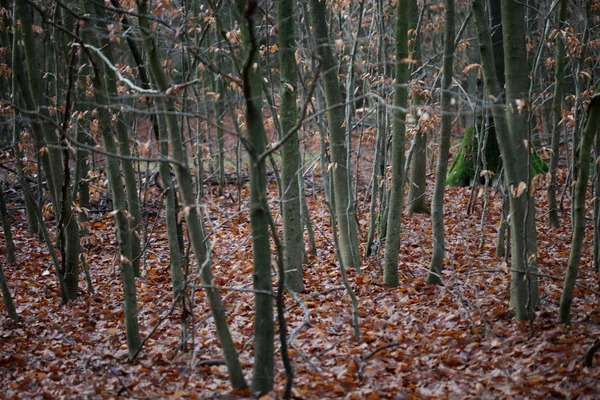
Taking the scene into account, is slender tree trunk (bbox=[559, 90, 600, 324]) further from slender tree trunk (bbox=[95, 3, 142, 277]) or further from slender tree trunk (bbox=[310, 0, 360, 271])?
slender tree trunk (bbox=[95, 3, 142, 277])

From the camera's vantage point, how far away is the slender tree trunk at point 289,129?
6.19 metres

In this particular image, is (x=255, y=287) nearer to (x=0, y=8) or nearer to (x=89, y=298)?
(x=89, y=298)

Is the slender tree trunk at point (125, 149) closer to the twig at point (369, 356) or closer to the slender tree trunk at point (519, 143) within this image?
the twig at point (369, 356)

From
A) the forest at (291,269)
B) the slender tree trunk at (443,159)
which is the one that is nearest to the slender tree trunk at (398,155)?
the forest at (291,269)

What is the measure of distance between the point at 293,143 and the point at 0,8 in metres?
5.04

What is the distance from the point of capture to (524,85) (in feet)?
16.9

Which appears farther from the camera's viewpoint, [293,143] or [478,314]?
[293,143]

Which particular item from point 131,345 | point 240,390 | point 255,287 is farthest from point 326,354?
point 131,345

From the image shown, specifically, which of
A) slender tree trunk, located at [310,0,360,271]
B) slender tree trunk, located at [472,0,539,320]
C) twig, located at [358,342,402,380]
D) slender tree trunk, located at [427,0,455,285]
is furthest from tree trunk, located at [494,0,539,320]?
slender tree trunk, located at [310,0,360,271]

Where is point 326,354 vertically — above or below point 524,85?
below

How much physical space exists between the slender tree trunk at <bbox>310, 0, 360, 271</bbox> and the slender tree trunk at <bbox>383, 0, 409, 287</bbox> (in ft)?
1.99

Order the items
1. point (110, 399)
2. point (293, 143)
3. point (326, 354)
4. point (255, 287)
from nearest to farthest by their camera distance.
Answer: point (255, 287) < point (110, 399) < point (326, 354) < point (293, 143)

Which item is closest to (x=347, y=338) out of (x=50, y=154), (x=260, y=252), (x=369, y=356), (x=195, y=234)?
(x=369, y=356)

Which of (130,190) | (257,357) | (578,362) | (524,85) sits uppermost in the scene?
(524,85)
